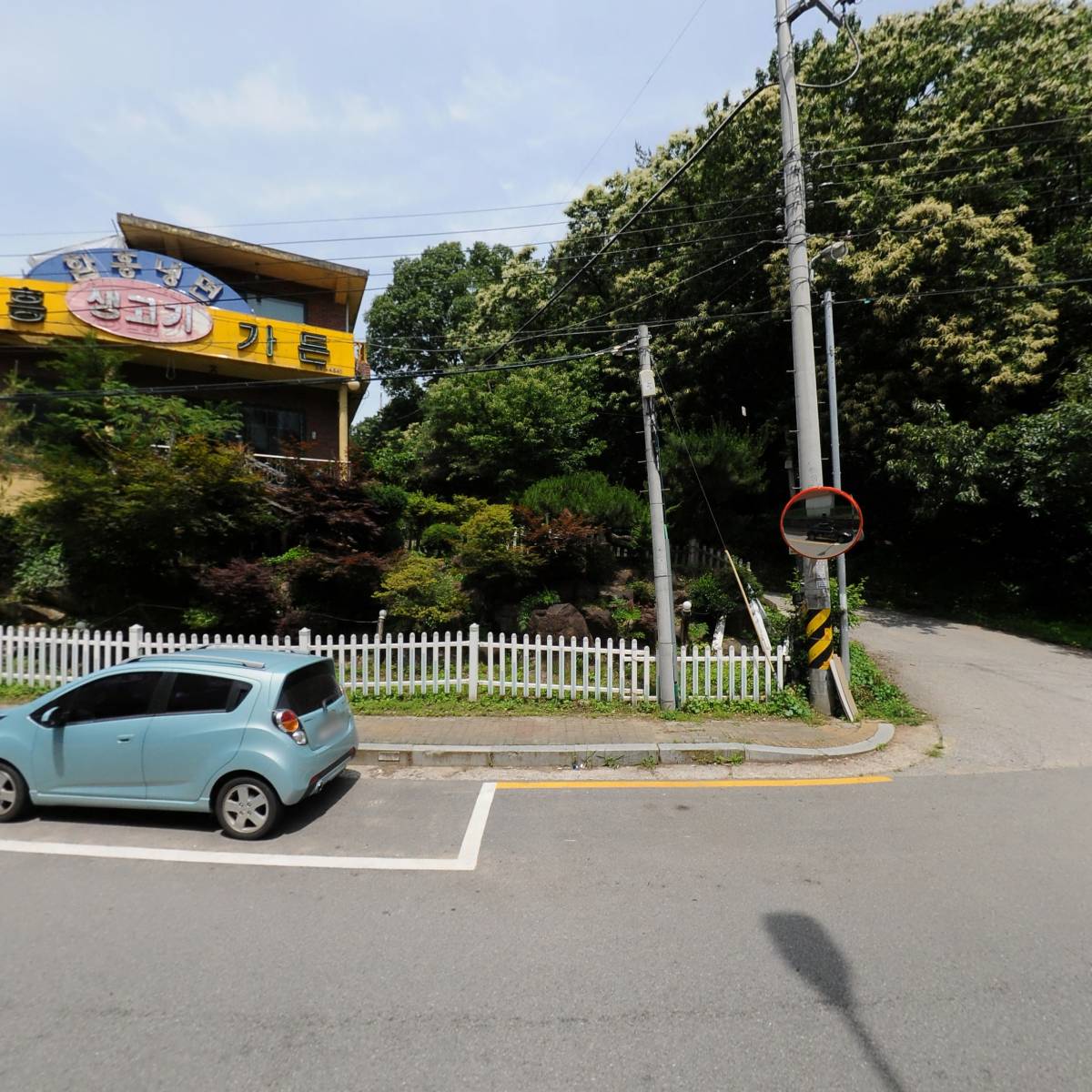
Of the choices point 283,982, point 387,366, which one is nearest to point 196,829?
point 283,982

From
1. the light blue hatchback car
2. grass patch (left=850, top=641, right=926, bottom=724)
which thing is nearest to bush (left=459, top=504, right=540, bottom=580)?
grass patch (left=850, top=641, right=926, bottom=724)

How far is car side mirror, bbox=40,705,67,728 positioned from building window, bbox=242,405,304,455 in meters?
13.6

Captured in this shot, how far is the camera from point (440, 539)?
13.7 meters

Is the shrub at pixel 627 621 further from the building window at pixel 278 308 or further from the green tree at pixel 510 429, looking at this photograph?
the building window at pixel 278 308

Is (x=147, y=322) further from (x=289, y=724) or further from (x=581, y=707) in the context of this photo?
(x=289, y=724)

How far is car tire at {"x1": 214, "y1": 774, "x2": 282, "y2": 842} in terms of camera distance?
490cm

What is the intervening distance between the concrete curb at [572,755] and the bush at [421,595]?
144 inches

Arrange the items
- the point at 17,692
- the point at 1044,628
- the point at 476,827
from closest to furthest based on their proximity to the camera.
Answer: the point at 476,827 < the point at 17,692 < the point at 1044,628

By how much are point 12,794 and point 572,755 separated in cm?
495

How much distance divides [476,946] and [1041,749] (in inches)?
276

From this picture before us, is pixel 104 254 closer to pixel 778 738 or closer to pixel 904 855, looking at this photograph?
pixel 778 738

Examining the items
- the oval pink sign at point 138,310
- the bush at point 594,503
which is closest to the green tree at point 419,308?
the oval pink sign at point 138,310

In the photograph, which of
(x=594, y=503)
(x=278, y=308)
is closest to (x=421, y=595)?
(x=594, y=503)

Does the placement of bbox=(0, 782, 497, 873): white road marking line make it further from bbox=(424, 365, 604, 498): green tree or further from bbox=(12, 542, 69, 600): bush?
bbox=(424, 365, 604, 498): green tree
